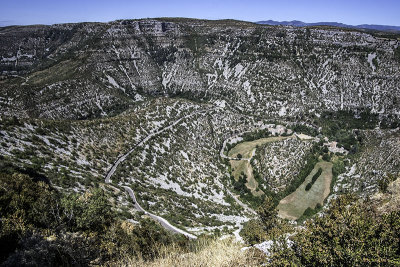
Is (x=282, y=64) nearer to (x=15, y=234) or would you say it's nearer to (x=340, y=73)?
(x=340, y=73)

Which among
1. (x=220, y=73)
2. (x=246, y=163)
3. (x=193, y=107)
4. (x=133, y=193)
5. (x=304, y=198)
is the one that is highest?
(x=220, y=73)

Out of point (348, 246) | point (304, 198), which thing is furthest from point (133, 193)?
point (304, 198)

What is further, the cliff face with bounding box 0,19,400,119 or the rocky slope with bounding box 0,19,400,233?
the cliff face with bounding box 0,19,400,119

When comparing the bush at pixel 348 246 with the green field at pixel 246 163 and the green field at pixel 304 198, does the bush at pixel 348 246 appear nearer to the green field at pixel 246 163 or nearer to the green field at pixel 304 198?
the green field at pixel 304 198

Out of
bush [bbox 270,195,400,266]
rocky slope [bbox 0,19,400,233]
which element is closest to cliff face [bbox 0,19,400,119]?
rocky slope [bbox 0,19,400,233]

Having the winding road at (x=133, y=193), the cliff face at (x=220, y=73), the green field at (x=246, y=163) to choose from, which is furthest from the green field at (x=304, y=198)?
the cliff face at (x=220, y=73)

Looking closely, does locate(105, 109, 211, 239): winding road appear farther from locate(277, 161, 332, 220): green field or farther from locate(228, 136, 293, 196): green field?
locate(277, 161, 332, 220): green field

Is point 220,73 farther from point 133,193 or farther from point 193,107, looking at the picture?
point 133,193
